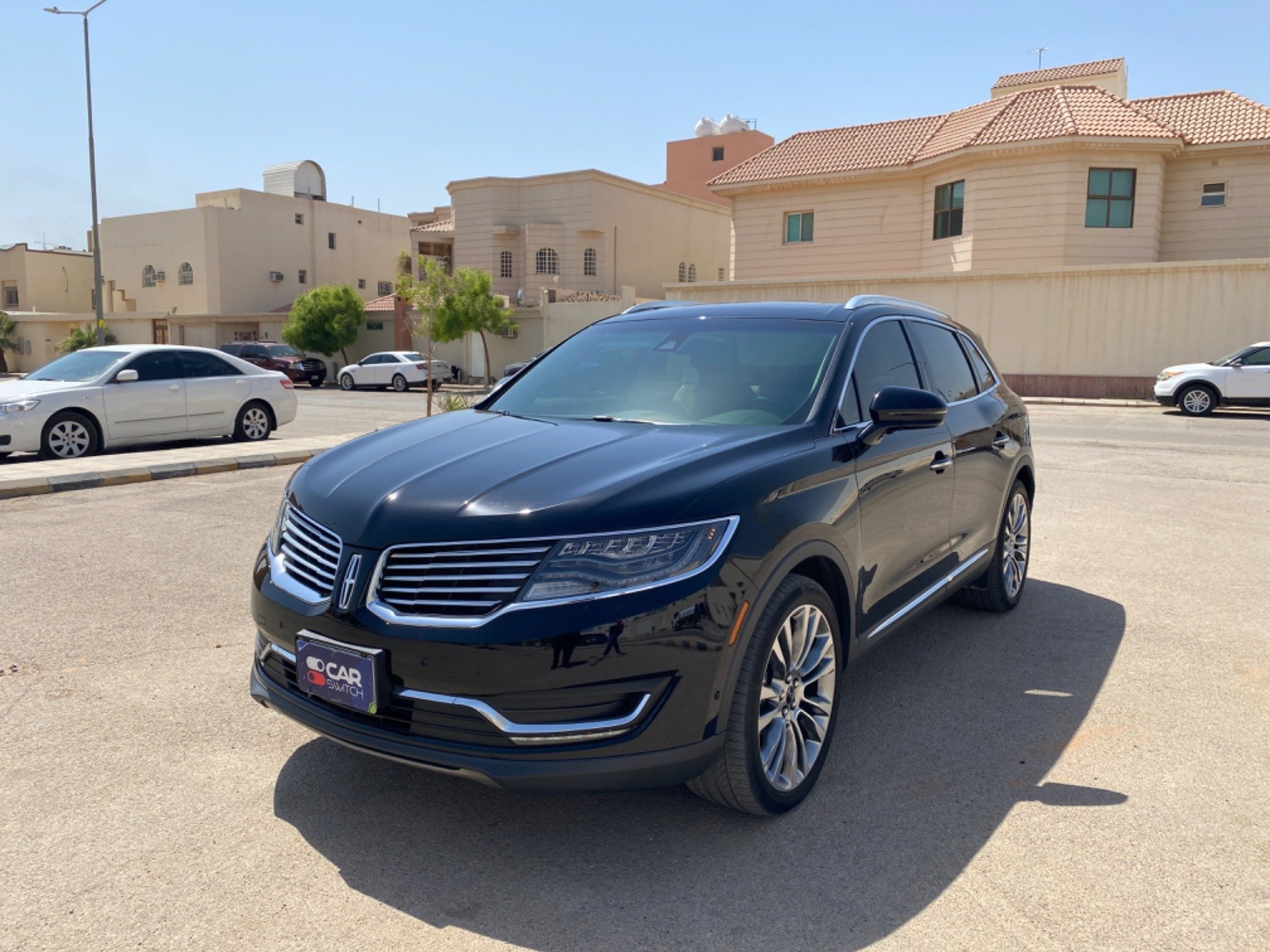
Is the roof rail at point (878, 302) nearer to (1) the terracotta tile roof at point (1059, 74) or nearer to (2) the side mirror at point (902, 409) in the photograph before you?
(2) the side mirror at point (902, 409)

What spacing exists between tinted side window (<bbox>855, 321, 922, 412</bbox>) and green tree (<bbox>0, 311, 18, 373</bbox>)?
2519 inches

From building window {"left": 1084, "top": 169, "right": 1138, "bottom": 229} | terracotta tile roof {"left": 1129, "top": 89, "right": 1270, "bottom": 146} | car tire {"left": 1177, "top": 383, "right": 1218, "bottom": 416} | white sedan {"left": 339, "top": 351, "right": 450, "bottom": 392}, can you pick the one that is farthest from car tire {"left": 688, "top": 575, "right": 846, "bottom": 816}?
white sedan {"left": 339, "top": 351, "right": 450, "bottom": 392}

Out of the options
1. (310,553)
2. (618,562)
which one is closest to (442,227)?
(310,553)

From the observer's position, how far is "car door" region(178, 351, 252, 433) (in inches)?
535

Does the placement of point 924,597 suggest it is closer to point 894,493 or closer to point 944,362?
point 894,493

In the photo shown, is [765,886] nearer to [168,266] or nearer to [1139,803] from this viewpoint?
[1139,803]

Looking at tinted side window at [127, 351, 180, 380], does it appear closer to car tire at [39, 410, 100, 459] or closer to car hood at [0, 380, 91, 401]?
car hood at [0, 380, 91, 401]

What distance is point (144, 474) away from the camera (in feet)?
35.6

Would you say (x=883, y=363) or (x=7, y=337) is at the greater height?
(x=883, y=363)

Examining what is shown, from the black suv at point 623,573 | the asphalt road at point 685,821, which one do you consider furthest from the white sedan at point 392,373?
the black suv at point 623,573

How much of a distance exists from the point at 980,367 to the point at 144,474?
8.86m

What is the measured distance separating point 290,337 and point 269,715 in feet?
147

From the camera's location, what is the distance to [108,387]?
12.7 metres

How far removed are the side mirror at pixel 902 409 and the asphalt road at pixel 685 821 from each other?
1290 millimetres
